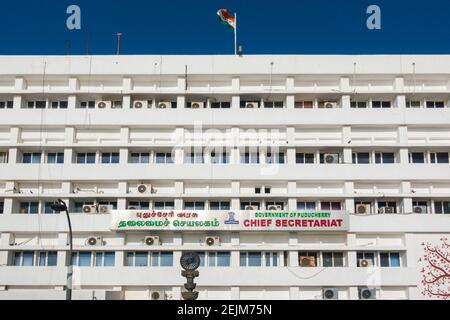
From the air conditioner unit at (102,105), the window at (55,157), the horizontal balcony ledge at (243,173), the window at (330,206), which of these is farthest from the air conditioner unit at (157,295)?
the air conditioner unit at (102,105)

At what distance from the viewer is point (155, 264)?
3372 cm

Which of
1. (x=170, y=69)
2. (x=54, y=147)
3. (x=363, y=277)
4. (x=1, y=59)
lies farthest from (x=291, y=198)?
(x=1, y=59)

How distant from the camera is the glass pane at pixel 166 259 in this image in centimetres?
3369

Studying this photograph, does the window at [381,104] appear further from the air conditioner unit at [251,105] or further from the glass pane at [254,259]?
the glass pane at [254,259]

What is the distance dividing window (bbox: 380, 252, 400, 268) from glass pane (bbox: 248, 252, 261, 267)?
23.3ft

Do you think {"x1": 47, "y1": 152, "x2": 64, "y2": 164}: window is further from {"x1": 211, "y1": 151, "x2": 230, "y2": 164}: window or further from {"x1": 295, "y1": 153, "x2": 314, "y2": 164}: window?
{"x1": 295, "y1": 153, "x2": 314, "y2": 164}: window

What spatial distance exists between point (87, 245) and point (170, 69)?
38.3 feet

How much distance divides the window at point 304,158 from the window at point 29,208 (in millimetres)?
15944

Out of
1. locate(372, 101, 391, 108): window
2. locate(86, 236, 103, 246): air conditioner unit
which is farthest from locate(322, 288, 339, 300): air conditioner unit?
locate(86, 236, 103, 246): air conditioner unit

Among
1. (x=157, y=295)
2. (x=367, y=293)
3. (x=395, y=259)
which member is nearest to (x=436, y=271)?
(x=395, y=259)

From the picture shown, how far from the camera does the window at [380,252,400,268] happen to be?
33844 millimetres

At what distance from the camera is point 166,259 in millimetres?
33750

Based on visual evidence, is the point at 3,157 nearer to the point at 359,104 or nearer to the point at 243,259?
the point at 243,259
